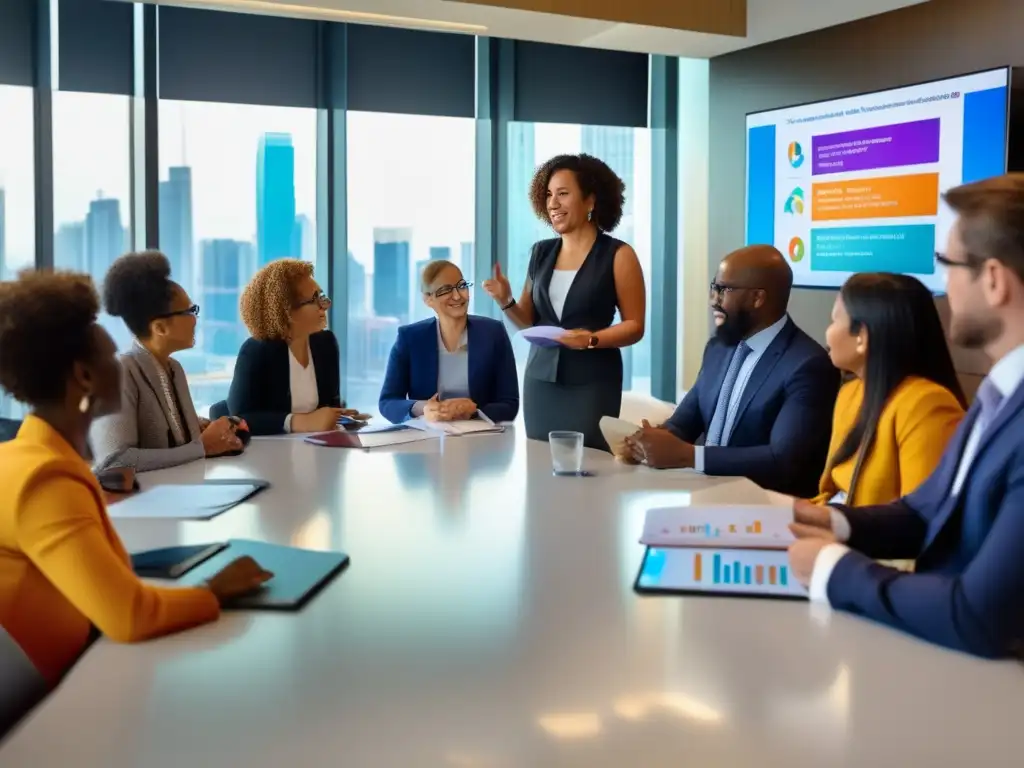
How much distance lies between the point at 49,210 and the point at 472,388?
3.02 metres

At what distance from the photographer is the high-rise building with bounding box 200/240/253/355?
579cm

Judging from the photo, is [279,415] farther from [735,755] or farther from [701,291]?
[701,291]

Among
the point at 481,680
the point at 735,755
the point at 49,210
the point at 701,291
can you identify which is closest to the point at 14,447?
the point at 481,680

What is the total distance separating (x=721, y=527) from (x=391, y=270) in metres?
4.75

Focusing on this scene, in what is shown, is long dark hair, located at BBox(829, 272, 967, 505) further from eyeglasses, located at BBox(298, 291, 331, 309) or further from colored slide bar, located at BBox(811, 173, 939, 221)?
colored slide bar, located at BBox(811, 173, 939, 221)

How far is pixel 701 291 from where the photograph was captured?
6.48m

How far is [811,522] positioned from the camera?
1746 mm

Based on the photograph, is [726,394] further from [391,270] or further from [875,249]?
[391,270]

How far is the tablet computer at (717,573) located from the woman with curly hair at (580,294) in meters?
2.04

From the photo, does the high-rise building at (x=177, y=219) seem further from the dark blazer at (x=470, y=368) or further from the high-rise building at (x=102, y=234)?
the dark blazer at (x=470, y=368)

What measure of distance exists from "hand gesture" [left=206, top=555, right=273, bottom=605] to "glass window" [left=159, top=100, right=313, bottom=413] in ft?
13.9

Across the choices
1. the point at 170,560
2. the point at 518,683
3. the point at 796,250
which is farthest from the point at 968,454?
the point at 796,250

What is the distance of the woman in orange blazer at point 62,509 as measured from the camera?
1.31 meters

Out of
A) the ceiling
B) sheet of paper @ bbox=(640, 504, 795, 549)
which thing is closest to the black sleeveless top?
the ceiling
